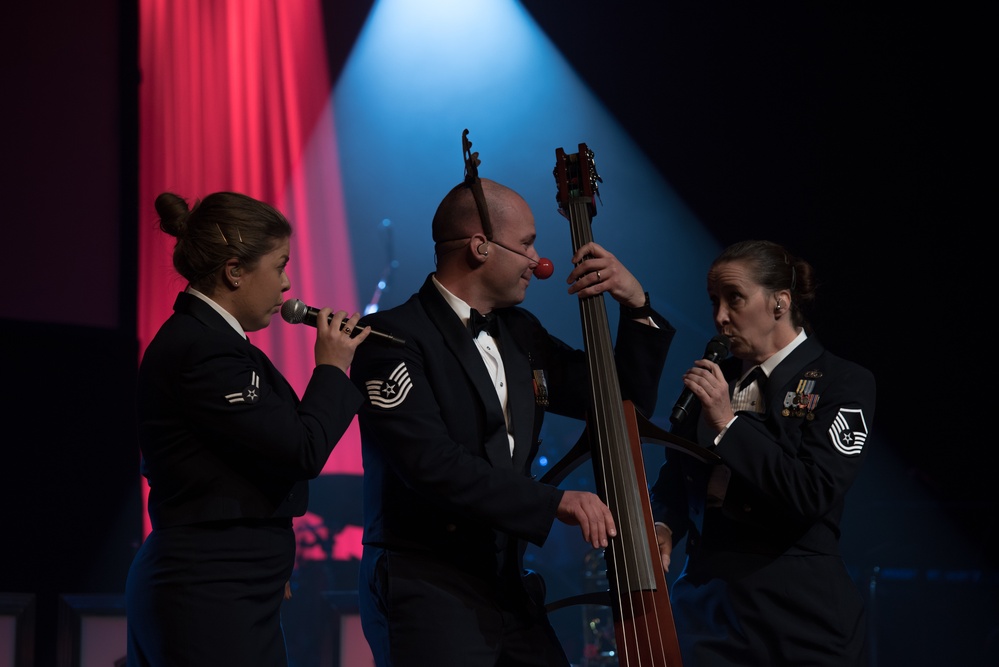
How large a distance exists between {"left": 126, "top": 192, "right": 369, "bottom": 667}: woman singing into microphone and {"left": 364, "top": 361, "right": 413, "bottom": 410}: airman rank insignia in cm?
5

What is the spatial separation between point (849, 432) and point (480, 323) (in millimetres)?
895

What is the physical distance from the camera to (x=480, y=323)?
223 centimetres

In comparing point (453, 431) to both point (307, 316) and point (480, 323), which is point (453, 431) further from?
point (307, 316)

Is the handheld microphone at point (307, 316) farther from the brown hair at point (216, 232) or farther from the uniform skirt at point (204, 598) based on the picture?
the uniform skirt at point (204, 598)

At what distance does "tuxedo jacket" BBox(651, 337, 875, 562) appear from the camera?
→ 208 cm

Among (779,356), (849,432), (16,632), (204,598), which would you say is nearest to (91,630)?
(16,632)

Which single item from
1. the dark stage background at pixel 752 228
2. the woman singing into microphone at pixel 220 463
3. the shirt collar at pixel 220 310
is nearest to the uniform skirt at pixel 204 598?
the woman singing into microphone at pixel 220 463

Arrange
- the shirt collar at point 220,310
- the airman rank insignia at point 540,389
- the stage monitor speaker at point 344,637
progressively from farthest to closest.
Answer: the stage monitor speaker at point 344,637, the airman rank insignia at point 540,389, the shirt collar at point 220,310

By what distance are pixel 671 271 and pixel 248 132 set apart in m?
2.83

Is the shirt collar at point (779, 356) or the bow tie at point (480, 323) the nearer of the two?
the bow tie at point (480, 323)

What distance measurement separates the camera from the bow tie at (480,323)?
2.22m

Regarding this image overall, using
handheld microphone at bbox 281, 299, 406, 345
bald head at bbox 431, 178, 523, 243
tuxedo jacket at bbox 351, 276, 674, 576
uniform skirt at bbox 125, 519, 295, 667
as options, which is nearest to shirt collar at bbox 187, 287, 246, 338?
handheld microphone at bbox 281, 299, 406, 345

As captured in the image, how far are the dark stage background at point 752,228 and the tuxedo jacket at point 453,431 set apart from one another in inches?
102

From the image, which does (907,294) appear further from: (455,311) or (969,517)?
(455,311)
